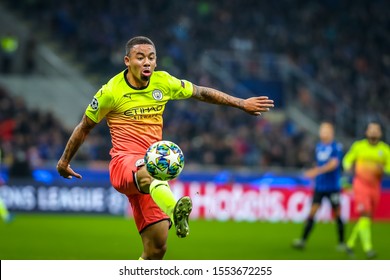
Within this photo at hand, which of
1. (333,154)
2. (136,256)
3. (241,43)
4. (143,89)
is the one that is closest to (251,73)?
(241,43)

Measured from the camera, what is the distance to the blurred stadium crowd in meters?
23.3

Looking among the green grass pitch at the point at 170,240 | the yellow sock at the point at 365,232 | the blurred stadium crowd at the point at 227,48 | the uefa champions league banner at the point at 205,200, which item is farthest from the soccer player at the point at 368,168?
the blurred stadium crowd at the point at 227,48

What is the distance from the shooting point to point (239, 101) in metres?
8.13

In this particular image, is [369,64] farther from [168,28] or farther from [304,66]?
[168,28]

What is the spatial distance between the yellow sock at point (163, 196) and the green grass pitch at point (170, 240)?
453cm

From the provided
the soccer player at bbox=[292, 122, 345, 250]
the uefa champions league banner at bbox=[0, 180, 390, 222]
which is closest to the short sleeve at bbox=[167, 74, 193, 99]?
the soccer player at bbox=[292, 122, 345, 250]

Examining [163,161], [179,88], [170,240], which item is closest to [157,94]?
[179,88]

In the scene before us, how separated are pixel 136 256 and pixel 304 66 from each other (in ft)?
59.0

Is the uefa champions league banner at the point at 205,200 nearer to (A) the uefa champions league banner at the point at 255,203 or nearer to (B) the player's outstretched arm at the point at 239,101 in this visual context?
(A) the uefa champions league banner at the point at 255,203

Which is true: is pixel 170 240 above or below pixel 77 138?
below

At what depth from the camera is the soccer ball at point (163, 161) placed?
7320mm

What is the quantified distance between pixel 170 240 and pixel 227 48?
526 inches

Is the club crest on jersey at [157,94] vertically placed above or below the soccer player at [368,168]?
above

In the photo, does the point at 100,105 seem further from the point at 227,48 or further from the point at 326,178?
the point at 227,48
